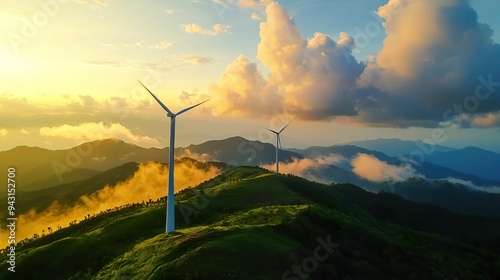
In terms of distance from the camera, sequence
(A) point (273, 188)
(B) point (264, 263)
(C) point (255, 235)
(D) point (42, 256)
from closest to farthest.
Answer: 1. (B) point (264, 263)
2. (C) point (255, 235)
3. (D) point (42, 256)
4. (A) point (273, 188)

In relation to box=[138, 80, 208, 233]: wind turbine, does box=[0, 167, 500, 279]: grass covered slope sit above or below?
below

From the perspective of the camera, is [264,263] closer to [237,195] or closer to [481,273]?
[237,195]

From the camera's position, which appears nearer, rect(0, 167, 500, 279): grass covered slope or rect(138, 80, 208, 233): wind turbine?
rect(0, 167, 500, 279): grass covered slope

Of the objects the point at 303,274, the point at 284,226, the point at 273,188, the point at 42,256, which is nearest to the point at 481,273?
the point at 273,188

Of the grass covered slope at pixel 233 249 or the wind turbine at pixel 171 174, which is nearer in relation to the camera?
the grass covered slope at pixel 233 249

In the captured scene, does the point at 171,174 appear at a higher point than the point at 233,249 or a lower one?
higher

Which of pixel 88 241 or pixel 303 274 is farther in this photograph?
pixel 88 241

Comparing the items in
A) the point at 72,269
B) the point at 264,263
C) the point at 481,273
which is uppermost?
the point at 264,263

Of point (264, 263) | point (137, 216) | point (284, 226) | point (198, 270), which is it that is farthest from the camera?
point (137, 216)

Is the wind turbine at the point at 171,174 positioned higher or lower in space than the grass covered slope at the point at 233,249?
higher

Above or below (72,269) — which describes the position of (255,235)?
above

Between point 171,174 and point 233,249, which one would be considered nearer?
point 233,249
